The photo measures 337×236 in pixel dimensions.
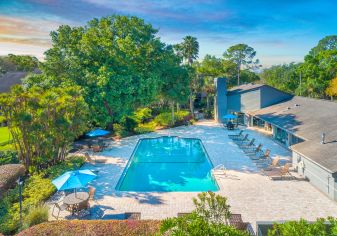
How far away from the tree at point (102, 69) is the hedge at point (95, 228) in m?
17.7

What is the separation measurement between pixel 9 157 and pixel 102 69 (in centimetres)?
1156

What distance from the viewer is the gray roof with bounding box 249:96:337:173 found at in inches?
626

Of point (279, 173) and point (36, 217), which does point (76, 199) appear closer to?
point (36, 217)

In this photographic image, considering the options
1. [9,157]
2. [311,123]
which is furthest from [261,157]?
[9,157]

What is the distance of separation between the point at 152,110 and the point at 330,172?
1306 inches

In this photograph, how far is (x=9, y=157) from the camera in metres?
19.7

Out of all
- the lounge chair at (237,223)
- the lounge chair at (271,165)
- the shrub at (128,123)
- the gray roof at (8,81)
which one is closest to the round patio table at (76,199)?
the lounge chair at (237,223)

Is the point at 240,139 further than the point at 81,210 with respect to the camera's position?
Yes

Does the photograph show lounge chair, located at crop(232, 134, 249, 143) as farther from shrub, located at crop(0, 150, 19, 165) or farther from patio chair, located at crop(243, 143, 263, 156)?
shrub, located at crop(0, 150, 19, 165)

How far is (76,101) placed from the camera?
21.4 meters

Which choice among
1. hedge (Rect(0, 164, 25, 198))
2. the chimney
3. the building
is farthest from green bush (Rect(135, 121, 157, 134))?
hedge (Rect(0, 164, 25, 198))

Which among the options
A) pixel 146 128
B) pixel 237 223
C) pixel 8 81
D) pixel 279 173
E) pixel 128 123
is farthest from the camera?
pixel 8 81

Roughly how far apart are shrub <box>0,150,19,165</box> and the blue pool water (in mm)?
8127

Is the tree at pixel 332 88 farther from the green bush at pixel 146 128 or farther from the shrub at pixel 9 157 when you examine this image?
the shrub at pixel 9 157
